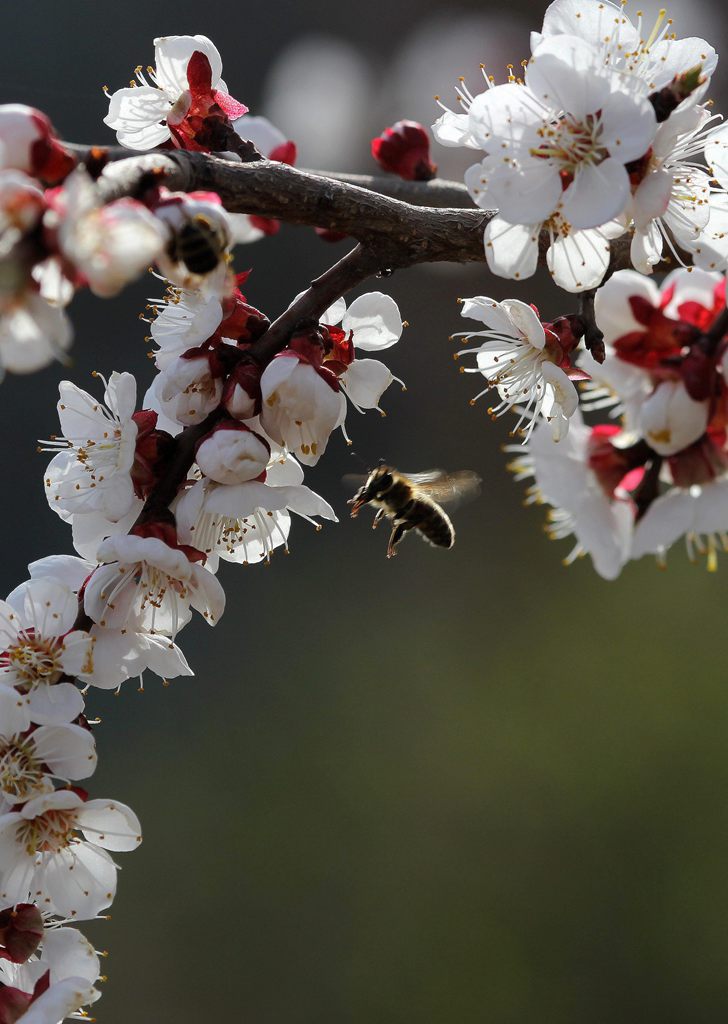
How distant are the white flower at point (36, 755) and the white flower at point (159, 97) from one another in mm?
A: 622

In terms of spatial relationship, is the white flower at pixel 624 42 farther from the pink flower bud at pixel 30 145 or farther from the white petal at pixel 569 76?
the pink flower bud at pixel 30 145

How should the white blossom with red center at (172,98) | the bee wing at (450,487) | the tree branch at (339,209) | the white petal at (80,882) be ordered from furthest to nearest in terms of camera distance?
the bee wing at (450,487)
the white blossom with red center at (172,98)
the white petal at (80,882)
the tree branch at (339,209)

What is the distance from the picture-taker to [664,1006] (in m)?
3.45

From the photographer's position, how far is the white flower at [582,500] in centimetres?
78

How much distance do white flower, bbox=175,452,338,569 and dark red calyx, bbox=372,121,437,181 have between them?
0.53m

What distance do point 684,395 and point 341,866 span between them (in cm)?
330

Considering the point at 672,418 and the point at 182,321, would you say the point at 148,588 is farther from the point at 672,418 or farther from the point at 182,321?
the point at 672,418

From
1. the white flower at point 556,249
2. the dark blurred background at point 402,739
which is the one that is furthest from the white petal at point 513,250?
the dark blurred background at point 402,739

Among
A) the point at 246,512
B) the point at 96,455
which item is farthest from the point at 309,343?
the point at 96,455

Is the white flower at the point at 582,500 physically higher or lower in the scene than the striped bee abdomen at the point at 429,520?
lower

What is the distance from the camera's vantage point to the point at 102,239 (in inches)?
25.5

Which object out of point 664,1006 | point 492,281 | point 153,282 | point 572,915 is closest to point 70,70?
point 153,282

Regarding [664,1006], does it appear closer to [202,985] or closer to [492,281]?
[202,985]

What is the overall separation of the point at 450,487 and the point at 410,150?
0.45m
